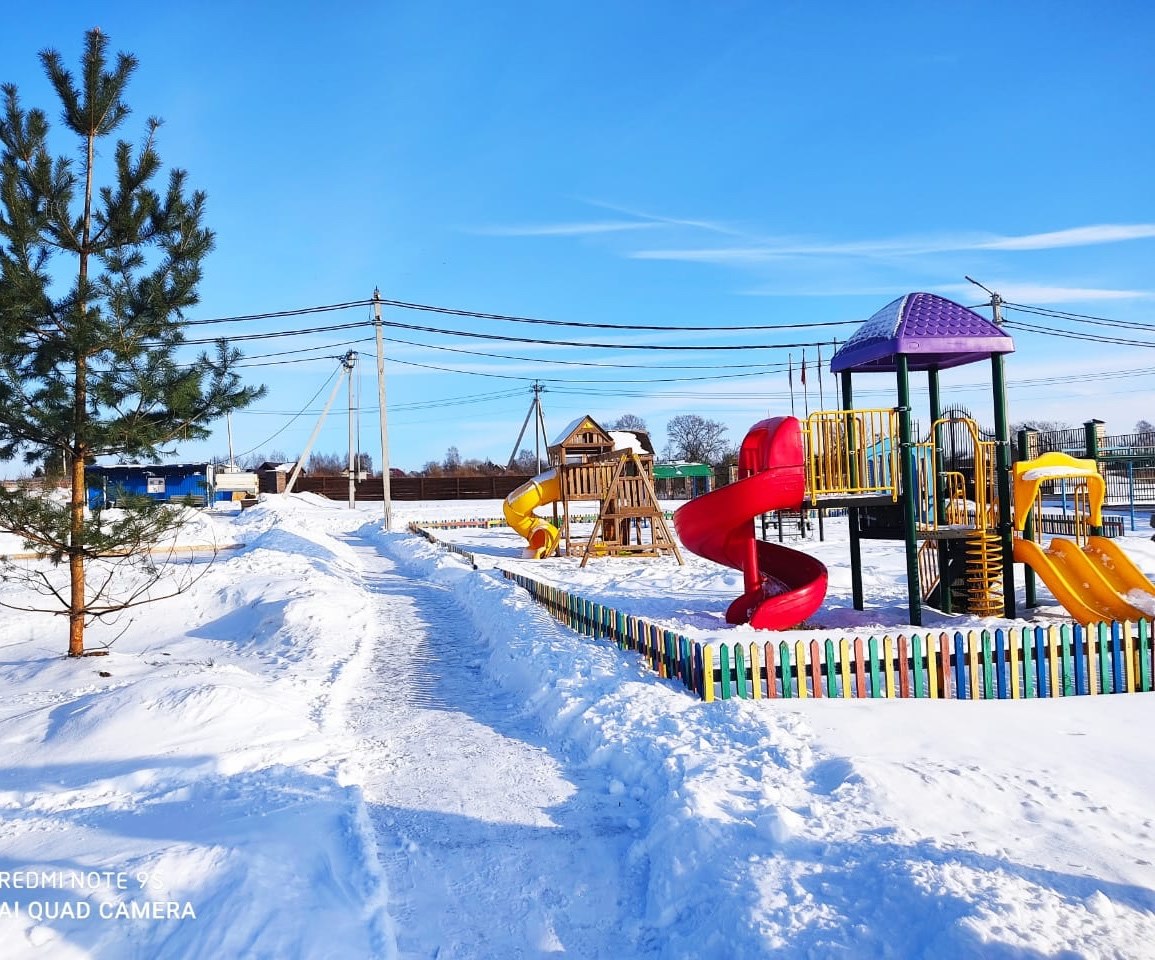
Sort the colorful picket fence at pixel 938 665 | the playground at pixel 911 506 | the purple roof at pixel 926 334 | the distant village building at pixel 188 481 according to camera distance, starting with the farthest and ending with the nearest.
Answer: the distant village building at pixel 188 481
the purple roof at pixel 926 334
the playground at pixel 911 506
the colorful picket fence at pixel 938 665

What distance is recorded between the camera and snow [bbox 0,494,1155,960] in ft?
11.4

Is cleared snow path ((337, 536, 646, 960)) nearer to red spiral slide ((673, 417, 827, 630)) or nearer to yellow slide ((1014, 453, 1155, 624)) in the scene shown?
red spiral slide ((673, 417, 827, 630))

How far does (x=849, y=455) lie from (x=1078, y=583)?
9.83ft

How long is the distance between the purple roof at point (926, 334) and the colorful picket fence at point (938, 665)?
4.36 meters

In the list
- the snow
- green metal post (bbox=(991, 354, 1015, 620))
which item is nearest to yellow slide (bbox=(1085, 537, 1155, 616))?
green metal post (bbox=(991, 354, 1015, 620))

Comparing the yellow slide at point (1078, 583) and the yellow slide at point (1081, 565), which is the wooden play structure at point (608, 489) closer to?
the yellow slide at point (1081, 565)

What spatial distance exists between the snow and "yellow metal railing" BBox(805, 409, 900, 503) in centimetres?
397

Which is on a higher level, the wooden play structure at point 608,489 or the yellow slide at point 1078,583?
the wooden play structure at point 608,489

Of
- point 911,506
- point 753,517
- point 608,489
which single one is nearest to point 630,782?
point 753,517

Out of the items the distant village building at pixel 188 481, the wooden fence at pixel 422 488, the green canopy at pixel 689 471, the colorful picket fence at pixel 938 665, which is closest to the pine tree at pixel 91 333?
the colorful picket fence at pixel 938 665

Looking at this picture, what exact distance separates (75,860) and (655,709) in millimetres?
3928

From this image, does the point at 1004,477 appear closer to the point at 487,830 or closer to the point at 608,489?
the point at 487,830

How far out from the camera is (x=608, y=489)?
66.2 feet

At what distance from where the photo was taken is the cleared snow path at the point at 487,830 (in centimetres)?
381
